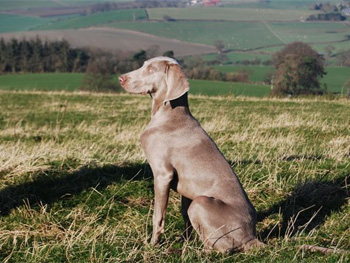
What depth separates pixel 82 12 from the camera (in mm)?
152250

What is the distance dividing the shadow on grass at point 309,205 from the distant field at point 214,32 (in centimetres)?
6771

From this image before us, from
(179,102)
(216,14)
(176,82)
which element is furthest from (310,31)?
(176,82)

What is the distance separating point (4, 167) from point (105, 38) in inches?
3465

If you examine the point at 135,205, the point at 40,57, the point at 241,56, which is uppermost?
the point at 135,205

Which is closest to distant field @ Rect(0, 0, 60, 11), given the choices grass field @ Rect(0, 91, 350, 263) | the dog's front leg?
grass field @ Rect(0, 91, 350, 263)

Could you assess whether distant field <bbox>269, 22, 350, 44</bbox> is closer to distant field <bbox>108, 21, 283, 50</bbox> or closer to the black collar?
distant field <bbox>108, 21, 283, 50</bbox>

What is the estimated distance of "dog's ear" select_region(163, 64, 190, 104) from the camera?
14.7 feet

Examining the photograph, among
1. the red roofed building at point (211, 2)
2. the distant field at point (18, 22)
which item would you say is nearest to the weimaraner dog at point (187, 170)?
the distant field at point (18, 22)

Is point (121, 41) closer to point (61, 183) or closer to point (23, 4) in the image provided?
point (61, 183)

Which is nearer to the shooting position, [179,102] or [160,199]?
[160,199]

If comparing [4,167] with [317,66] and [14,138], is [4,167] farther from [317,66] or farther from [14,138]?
[317,66]

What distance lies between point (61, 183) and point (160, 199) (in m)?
2.18

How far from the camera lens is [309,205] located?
5727 mm

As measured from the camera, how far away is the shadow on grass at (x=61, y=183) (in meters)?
5.73
